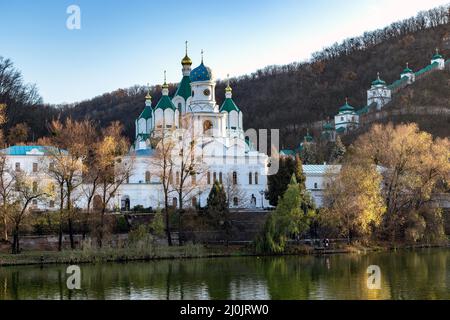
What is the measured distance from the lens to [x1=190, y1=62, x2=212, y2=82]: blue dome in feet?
180

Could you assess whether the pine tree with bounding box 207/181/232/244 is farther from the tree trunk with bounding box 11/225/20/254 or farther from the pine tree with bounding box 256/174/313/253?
the tree trunk with bounding box 11/225/20/254

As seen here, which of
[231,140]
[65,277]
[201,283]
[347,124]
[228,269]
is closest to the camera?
[201,283]

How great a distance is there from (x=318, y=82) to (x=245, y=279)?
97.1m

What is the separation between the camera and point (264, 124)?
103062 mm

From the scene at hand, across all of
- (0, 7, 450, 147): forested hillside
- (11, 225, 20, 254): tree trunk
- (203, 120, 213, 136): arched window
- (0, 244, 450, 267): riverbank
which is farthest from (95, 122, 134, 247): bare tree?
(0, 7, 450, 147): forested hillside

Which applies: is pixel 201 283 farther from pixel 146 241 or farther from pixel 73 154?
pixel 73 154

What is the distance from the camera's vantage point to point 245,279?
27.4 m

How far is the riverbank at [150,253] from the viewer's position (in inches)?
1336

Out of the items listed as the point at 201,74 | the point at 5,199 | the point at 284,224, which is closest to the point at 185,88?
the point at 201,74

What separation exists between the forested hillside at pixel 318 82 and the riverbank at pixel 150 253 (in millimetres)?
54869

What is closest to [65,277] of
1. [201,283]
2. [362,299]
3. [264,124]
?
[201,283]

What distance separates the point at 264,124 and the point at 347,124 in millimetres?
13556

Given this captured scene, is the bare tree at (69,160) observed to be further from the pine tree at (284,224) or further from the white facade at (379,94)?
the white facade at (379,94)

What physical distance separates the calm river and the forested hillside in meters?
60.8
